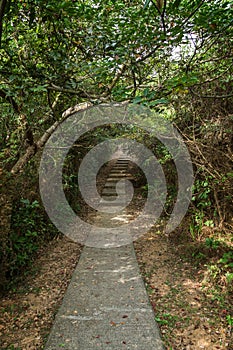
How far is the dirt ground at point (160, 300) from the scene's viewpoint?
8.49ft

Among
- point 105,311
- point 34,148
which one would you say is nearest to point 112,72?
point 34,148

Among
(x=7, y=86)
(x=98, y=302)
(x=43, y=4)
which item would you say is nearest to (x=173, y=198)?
(x=98, y=302)

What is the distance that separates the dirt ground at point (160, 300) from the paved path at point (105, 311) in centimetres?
11

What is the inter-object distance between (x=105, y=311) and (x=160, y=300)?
0.69m

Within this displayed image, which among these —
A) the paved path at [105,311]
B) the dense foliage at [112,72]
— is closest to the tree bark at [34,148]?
the dense foliage at [112,72]

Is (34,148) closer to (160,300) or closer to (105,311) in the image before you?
(105,311)

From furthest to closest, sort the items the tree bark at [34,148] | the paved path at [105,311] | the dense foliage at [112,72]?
1. the tree bark at [34,148]
2. the dense foliage at [112,72]
3. the paved path at [105,311]

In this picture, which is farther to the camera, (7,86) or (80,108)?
(80,108)

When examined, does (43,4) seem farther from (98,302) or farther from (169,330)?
(169,330)

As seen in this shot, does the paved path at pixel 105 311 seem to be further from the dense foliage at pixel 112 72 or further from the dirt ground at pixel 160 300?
the dense foliage at pixel 112 72

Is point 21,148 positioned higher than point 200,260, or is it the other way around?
point 21,148

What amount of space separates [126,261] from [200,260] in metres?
1.11

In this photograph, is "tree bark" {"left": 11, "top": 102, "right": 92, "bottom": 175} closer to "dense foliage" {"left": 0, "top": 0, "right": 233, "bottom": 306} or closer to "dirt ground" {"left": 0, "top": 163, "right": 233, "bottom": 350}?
"dense foliage" {"left": 0, "top": 0, "right": 233, "bottom": 306}

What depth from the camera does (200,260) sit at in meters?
3.96
